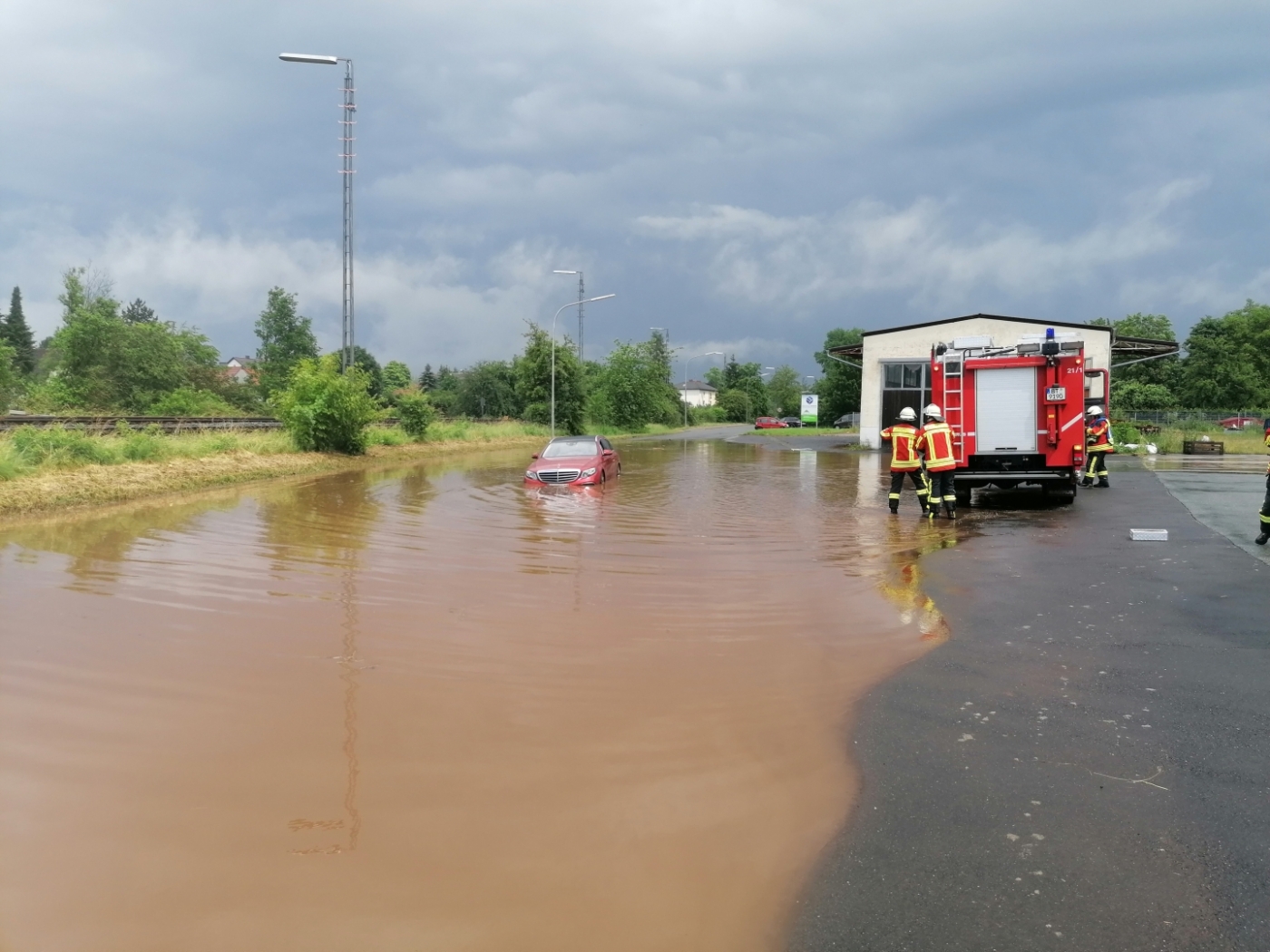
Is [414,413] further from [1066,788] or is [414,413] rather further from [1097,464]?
[1066,788]

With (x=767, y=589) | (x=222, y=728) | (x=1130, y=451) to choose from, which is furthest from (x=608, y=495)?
(x=1130, y=451)

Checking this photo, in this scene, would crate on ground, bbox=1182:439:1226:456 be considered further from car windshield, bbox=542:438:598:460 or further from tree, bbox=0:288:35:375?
tree, bbox=0:288:35:375

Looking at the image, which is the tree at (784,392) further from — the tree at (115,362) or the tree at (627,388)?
the tree at (115,362)

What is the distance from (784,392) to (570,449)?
425ft

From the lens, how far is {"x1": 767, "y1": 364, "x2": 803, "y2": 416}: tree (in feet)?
454

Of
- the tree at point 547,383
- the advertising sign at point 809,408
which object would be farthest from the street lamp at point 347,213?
the advertising sign at point 809,408

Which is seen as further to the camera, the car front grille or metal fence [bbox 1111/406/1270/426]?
metal fence [bbox 1111/406/1270/426]

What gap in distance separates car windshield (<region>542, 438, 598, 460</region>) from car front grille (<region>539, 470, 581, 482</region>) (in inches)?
35.7

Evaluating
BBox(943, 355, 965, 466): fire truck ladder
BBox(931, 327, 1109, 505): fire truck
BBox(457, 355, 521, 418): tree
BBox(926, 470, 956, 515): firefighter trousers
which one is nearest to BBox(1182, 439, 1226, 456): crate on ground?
BBox(931, 327, 1109, 505): fire truck

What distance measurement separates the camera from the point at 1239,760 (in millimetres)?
4652

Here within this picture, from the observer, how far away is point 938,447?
14.6 m

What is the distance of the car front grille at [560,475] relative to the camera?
63.9 feet

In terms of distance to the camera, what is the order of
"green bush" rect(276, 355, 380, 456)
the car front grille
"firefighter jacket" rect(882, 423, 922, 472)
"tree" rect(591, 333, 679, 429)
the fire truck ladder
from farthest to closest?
"tree" rect(591, 333, 679, 429) < "green bush" rect(276, 355, 380, 456) < the car front grille < the fire truck ladder < "firefighter jacket" rect(882, 423, 922, 472)

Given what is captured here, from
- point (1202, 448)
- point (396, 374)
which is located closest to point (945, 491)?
point (1202, 448)
